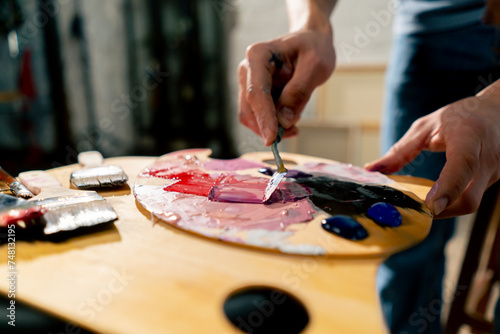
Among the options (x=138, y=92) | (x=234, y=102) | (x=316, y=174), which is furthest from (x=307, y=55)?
(x=138, y=92)

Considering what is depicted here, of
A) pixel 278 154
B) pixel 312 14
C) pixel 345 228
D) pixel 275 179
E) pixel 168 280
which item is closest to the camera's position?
pixel 168 280

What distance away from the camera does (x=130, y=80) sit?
3.41 metres

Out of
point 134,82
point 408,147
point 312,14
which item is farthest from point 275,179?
point 134,82

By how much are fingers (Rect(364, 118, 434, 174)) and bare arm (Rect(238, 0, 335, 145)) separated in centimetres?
26

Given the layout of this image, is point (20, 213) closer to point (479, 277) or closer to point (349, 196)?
point (349, 196)

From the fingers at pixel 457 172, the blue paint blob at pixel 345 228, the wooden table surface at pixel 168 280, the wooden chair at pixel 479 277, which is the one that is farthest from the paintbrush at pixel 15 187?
the wooden chair at pixel 479 277

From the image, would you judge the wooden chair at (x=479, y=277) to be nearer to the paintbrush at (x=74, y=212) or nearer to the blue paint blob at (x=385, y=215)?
the blue paint blob at (x=385, y=215)

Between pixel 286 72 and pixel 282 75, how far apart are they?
0.05 ft

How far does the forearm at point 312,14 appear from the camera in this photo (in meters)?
1.09

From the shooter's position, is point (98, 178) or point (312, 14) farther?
point (312, 14)

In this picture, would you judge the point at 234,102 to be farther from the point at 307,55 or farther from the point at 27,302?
the point at 27,302

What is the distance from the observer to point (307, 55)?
98 cm

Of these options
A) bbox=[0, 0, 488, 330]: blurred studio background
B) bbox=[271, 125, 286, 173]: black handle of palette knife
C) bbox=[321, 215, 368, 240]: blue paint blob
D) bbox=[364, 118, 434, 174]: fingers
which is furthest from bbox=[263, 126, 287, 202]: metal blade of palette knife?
bbox=[0, 0, 488, 330]: blurred studio background

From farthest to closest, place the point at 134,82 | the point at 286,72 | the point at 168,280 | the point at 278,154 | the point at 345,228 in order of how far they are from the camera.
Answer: the point at 134,82 → the point at 286,72 → the point at 278,154 → the point at 345,228 → the point at 168,280
